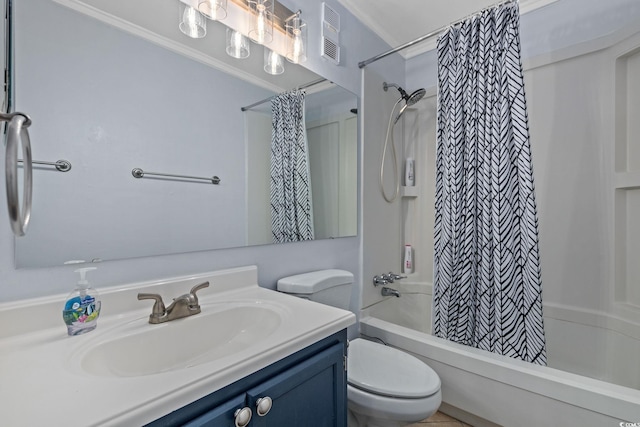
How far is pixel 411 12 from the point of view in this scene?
74.5 inches

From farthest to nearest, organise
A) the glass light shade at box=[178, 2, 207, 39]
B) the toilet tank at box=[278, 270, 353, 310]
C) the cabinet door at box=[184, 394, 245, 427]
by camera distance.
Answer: the toilet tank at box=[278, 270, 353, 310] → the glass light shade at box=[178, 2, 207, 39] → the cabinet door at box=[184, 394, 245, 427]

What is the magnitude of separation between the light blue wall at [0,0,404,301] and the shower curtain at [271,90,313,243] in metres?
0.09

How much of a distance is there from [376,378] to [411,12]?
2.12 m

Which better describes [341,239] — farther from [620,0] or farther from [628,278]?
[620,0]

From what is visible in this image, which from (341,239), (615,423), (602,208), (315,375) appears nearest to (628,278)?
(602,208)

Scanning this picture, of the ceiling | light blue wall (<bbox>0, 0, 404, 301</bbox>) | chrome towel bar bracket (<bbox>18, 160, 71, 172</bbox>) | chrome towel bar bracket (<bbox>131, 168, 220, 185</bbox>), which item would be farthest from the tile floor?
the ceiling

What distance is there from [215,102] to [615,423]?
1.96m

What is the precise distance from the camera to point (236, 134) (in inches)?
47.8

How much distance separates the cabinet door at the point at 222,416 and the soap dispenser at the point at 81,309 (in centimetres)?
43

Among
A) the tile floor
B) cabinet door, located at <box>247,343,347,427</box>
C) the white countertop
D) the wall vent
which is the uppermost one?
the wall vent

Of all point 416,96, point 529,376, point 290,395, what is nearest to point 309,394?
point 290,395

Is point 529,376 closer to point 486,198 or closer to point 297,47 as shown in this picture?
point 486,198

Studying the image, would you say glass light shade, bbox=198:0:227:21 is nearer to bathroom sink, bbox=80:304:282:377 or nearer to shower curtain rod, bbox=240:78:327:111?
shower curtain rod, bbox=240:78:327:111

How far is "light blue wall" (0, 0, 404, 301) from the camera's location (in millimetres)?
762
